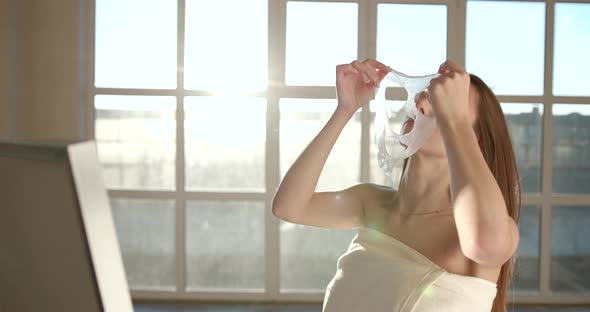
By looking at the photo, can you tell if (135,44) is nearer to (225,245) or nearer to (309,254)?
(225,245)

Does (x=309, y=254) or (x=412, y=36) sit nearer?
(x=412, y=36)

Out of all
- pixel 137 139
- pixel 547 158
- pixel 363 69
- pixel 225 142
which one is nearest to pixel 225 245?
pixel 225 142

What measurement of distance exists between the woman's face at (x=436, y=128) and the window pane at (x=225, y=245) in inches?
99.4

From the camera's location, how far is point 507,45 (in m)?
3.71

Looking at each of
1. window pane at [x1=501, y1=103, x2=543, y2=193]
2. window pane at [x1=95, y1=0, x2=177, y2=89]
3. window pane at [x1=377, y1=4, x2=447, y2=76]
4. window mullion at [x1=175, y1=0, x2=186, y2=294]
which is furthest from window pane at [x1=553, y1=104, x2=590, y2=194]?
window pane at [x1=95, y1=0, x2=177, y2=89]

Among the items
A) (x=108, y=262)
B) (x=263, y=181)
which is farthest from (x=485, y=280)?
(x=263, y=181)

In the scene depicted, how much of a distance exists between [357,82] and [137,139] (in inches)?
103

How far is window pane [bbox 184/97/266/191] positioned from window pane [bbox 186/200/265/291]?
0.14m

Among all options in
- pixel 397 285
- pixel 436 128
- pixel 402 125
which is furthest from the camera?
pixel 402 125

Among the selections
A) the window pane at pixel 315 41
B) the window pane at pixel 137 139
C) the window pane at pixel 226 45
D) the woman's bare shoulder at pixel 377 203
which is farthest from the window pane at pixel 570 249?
the woman's bare shoulder at pixel 377 203

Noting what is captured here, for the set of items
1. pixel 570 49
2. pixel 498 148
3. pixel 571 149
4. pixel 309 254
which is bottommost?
pixel 309 254

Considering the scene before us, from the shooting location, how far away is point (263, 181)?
3.75 m

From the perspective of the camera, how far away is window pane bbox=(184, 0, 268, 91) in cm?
369

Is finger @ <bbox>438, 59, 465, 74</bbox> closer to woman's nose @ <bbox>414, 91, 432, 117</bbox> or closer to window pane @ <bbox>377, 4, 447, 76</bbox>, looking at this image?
woman's nose @ <bbox>414, 91, 432, 117</bbox>
